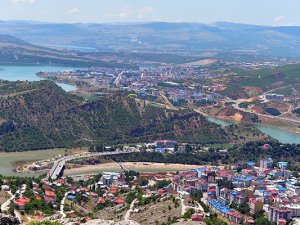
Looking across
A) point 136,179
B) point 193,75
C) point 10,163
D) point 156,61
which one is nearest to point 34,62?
point 156,61

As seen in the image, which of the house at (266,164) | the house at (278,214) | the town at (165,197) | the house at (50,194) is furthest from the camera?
the house at (266,164)

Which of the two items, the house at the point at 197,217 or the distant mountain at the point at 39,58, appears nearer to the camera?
the house at the point at 197,217

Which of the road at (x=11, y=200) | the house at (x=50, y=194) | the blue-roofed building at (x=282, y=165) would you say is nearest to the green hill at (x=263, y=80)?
the blue-roofed building at (x=282, y=165)

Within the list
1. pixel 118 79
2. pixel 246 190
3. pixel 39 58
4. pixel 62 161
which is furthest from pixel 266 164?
pixel 39 58

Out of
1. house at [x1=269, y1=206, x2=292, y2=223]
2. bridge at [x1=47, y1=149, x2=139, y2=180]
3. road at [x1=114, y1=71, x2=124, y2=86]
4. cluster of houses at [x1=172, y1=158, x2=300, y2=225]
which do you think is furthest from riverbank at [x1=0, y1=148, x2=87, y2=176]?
road at [x1=114, y1=71, x2=124, y2=86]

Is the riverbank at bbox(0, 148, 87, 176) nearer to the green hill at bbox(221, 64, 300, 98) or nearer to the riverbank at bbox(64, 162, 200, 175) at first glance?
the riverbank at bbox(64, 162, 200, 175)

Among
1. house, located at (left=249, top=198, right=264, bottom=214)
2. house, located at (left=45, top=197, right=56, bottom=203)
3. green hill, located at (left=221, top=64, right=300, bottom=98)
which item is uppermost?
house, located at (left=45, top=197, right=56, bottom=203)

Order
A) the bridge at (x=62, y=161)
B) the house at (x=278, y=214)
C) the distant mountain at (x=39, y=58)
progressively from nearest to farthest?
the house at (x=278, y=214), the bridge at (x=62, y=161), the distant mountain at (x=39, y=58)

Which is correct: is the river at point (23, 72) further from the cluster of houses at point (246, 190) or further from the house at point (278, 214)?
the house at point (278, 214)
